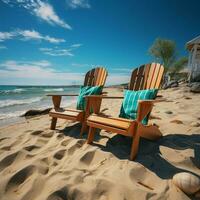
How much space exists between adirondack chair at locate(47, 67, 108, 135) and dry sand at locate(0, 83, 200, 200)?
312 mm

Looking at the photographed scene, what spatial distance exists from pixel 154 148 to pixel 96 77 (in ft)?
6.73

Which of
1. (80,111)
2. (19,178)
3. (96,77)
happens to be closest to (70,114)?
(80,111)

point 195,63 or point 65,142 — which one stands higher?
point 195,63

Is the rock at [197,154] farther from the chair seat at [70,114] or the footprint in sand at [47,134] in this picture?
the footprint in sand at [47,134]

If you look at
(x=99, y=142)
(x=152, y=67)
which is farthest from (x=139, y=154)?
(x=152, y=67)

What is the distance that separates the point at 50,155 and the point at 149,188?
4.10 ft

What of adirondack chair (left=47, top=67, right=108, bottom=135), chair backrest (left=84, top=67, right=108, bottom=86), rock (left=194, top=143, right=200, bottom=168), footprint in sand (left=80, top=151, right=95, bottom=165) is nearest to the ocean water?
adirondack chair (left=47, top=67, right=108, bottom=135)

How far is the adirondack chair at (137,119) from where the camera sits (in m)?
2.29

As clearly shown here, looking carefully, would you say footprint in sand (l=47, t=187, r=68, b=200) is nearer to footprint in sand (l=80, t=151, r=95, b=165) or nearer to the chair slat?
footprint in sand (l=80, t=151, r=95, b=165)

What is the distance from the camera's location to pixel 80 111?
3.21m

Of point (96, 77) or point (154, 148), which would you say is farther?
point (96, 77)

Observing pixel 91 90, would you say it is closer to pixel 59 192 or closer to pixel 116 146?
pixel 116 146

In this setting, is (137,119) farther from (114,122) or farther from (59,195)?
(59,195)

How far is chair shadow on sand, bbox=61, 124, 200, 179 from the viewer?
6.68 ft
